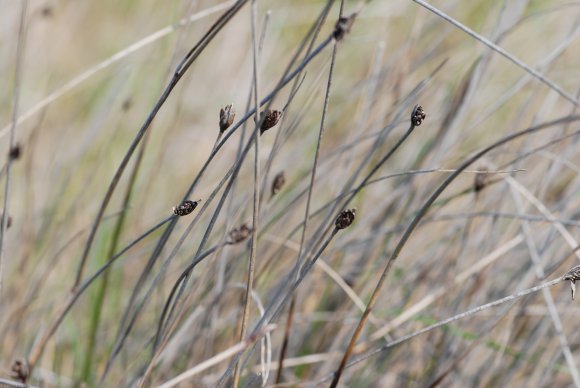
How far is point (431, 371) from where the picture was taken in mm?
1117

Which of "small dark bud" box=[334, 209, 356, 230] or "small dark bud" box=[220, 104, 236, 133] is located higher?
"small dark bud" box=[220, 104, 236, 133]

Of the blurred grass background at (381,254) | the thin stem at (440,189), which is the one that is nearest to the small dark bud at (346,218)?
the thin stem at (440,189)

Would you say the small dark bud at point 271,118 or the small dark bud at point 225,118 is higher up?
the small dark bud at point 271,118

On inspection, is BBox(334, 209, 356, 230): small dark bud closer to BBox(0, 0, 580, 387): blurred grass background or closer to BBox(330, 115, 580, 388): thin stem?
BBox(330, 115, 580, 388): thin stem

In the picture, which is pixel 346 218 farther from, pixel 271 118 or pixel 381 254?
pixel 381 254

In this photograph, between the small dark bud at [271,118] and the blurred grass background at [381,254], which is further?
the blurred grass background at [381,254]

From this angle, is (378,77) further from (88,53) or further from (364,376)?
(88,53)

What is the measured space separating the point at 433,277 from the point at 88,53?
2.23 meters

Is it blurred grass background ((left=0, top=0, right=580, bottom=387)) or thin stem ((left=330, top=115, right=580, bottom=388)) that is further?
blurred grass background ((left=0, top=0, right=580, bottom=387))

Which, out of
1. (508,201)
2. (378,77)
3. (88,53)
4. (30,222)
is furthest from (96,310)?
(88,53)

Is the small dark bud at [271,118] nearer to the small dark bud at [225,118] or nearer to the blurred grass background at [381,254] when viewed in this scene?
the small dark bud at [225,118]

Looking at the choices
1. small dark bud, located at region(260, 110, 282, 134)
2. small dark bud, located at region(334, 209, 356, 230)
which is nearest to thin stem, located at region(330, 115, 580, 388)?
small dark bud, located at region(334, 209, 356, 230)

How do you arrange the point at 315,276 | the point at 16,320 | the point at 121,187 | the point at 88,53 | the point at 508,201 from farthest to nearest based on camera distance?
the point at 88,53 < the point at 121,187 < the point at 508,201 < the point at 315,276 < the point at 16,320

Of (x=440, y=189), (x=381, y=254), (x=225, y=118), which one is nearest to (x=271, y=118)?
(x=225, y=118)
